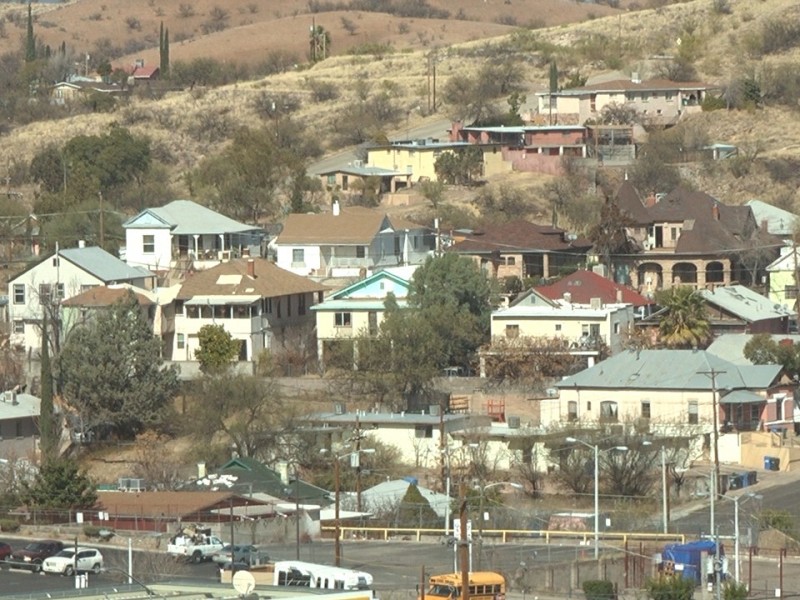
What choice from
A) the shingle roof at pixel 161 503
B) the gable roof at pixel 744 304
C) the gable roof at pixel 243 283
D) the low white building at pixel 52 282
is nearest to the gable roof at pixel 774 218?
the gable roof at pixel 744 304

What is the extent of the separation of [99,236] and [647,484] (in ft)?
120

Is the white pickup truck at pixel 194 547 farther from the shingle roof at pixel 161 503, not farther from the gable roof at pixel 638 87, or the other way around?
the gable roof at pixel 638 87

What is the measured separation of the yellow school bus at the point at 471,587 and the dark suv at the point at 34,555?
11.0 meters

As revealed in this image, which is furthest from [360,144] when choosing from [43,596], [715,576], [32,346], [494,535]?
[43,596]

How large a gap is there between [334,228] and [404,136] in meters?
29.2

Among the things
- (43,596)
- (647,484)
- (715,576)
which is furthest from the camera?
(647,484)

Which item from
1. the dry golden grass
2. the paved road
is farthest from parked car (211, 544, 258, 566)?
the paved road

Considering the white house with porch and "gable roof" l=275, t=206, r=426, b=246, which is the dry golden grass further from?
the white house with porch

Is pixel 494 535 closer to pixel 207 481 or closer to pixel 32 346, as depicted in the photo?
pixel 207 481

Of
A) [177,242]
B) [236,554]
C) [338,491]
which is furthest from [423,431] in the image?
[177,242]

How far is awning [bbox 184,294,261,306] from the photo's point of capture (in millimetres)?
91500

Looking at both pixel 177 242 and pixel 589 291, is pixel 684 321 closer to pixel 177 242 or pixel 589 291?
pixel 589 291

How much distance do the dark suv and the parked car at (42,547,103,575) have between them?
42cm

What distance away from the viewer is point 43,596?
131 feet
